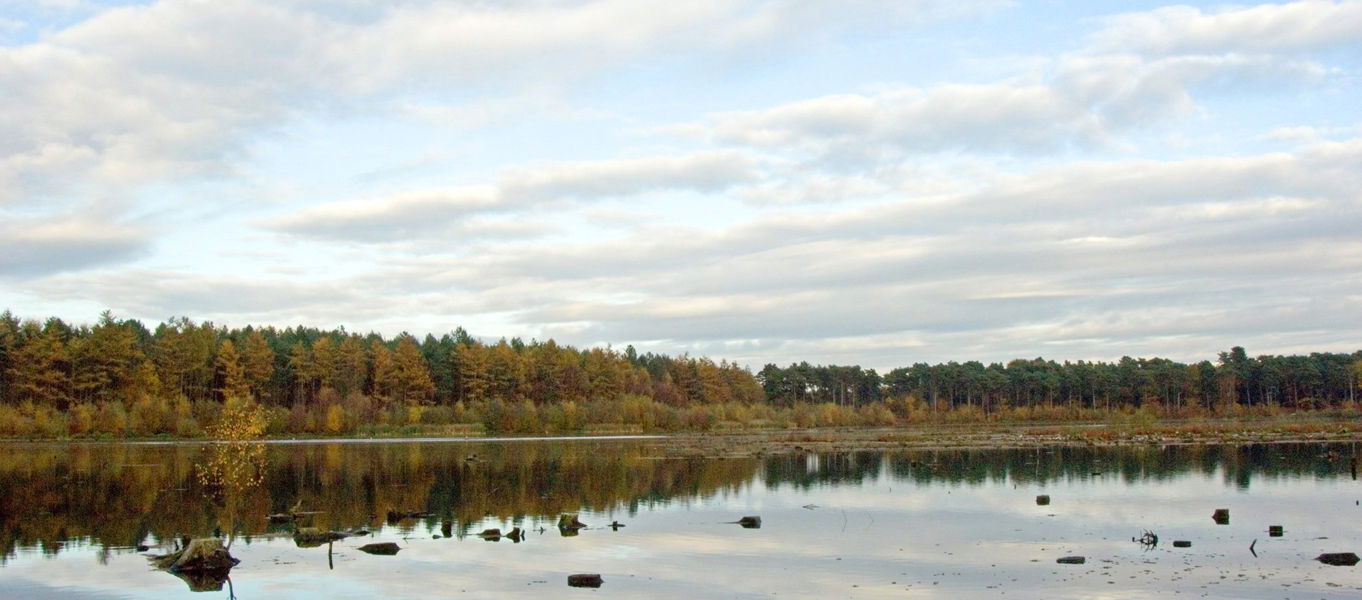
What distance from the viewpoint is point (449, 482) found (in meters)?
48.6

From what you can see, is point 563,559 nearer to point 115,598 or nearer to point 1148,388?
point 115,598

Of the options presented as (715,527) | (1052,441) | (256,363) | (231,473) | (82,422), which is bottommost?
(715,527)

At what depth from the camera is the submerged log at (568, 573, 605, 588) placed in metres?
22.4

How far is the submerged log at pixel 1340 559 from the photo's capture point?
22.8 m

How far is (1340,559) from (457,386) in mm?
130948

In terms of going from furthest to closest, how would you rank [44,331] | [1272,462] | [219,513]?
[44,331] → [1272,462] → [219,513]

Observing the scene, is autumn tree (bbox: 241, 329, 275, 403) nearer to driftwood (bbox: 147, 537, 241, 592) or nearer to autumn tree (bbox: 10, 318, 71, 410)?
autumn tree (bbox: 10, 318, 71, 410)

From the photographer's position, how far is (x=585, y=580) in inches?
882

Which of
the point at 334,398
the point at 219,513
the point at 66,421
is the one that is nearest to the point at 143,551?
the point at 219,513

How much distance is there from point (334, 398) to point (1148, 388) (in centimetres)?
12145

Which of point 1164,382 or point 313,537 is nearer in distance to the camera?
point 313,537

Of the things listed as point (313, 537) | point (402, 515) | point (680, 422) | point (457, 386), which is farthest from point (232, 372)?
point (313, 537)

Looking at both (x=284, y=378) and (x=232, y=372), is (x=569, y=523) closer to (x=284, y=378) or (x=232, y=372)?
(x=232, y=372)

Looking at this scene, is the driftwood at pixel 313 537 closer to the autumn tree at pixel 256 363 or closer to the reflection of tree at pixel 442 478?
the reflection of tree at pixel 442 478
